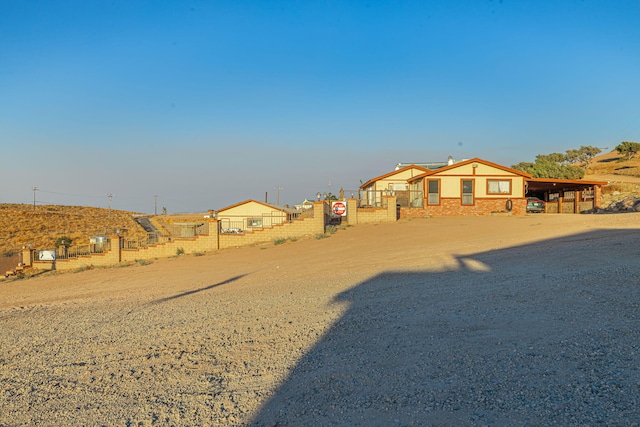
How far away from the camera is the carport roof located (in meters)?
40.3

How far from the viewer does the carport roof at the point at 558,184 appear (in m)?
40.3

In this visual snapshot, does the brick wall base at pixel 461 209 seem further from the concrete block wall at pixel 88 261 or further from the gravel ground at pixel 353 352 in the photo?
the gravel ground at pixel 353 352

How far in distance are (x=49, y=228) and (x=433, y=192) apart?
1571 inches

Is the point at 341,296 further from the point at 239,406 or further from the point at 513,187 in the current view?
the point at 513,187

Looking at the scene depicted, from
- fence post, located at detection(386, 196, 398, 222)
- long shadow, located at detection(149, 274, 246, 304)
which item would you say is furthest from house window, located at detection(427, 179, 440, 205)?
Result: long shadow, located at detection(149, 274, 246, 304)

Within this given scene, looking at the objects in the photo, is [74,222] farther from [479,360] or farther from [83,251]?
[479,360]

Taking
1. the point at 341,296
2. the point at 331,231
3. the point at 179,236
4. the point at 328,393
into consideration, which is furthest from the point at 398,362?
the point at 179,236

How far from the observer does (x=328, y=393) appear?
16.1 feet

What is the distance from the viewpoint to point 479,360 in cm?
546

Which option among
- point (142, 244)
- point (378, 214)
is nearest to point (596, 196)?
point (378, 214)

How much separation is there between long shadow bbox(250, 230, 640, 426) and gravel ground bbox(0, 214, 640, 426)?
22mm

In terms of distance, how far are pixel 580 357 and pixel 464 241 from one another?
15698 mm

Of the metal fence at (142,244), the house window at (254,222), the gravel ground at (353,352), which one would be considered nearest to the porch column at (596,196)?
the house window at (254,222)

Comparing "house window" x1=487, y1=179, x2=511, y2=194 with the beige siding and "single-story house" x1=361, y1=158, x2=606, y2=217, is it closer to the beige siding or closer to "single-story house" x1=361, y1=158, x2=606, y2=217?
"single-story house" x1=361, y1=158, x2=606, y2=217
